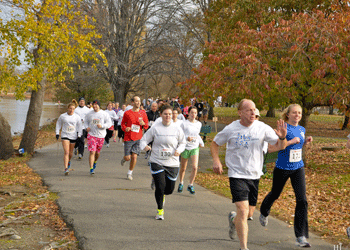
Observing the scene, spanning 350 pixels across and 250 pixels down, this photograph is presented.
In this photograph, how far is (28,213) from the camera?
21.5 feet

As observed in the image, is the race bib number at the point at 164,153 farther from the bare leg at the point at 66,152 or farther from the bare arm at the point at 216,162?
the bare leg at the point at 66,152

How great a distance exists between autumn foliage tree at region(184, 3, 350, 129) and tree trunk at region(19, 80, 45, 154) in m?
6.33

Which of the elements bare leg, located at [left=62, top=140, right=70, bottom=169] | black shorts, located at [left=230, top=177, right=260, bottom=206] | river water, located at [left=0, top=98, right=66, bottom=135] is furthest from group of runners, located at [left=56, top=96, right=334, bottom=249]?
river water, located at [left=0, top=98, right=66, bottom=135]

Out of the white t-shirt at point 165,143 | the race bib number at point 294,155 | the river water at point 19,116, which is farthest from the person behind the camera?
the river water at point 19,116

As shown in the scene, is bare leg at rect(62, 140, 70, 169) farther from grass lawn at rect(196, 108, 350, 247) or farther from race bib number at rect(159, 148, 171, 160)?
race bib number at rect(159, 148, 171, 160)

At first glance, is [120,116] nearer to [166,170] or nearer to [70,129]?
[70,129]

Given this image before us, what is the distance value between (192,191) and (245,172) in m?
3.51

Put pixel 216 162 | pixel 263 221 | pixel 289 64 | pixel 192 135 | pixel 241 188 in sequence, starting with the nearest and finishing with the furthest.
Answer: pixel 241 188, pixel 216 162, pixel 263 221, pixel 192 135, pixel 289 64

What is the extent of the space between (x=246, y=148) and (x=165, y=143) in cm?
181

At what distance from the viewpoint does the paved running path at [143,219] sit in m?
5.12

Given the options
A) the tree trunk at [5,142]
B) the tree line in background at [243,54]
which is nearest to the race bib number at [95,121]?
the tree line in background at [243,54]

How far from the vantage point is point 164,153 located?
6320mm

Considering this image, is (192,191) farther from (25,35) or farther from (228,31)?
(228,31)

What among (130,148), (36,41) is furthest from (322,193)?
(36,41)
